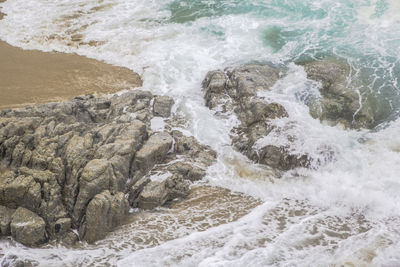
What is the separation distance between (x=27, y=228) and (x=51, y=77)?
9.91 m

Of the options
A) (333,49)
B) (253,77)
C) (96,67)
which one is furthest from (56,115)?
(333,49)

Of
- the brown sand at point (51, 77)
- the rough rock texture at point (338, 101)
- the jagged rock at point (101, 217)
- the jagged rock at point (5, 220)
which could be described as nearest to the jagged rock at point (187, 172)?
the jagged rock at point (101, 217)

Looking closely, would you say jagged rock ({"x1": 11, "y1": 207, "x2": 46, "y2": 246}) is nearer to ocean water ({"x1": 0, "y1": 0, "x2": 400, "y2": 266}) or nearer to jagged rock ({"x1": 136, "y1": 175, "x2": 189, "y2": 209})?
ocean water ({"x1": 0, "y1": 0, "x2": 400, "y2": 266})

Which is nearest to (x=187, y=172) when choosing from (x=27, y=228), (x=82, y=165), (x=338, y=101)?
(x=82, y=165)

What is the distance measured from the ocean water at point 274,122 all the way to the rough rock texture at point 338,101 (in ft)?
1.60

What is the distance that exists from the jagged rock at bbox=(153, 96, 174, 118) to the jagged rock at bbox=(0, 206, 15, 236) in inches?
269

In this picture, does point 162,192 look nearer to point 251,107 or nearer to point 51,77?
point 251,107

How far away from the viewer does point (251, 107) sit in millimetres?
13125

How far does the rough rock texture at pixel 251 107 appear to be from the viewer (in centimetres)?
1134

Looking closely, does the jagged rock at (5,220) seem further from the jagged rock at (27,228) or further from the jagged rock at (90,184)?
the jagged rock at (90,184)

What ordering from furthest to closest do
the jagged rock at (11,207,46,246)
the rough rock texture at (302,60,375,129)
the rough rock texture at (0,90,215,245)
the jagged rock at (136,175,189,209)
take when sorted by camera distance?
the rough rock texture at (302,60,375,129), the jagged rock at (136,175,189,209), the rough rock texture at (0,90,215,245), the jagged rock at (11,207,46,246)

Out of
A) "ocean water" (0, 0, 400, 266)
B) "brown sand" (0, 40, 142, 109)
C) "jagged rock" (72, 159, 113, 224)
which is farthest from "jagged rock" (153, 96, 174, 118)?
"jagged rock" (72, 159, 113, 224)

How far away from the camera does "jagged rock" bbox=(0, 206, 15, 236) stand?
824 centimetres

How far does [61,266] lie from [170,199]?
364 cm
